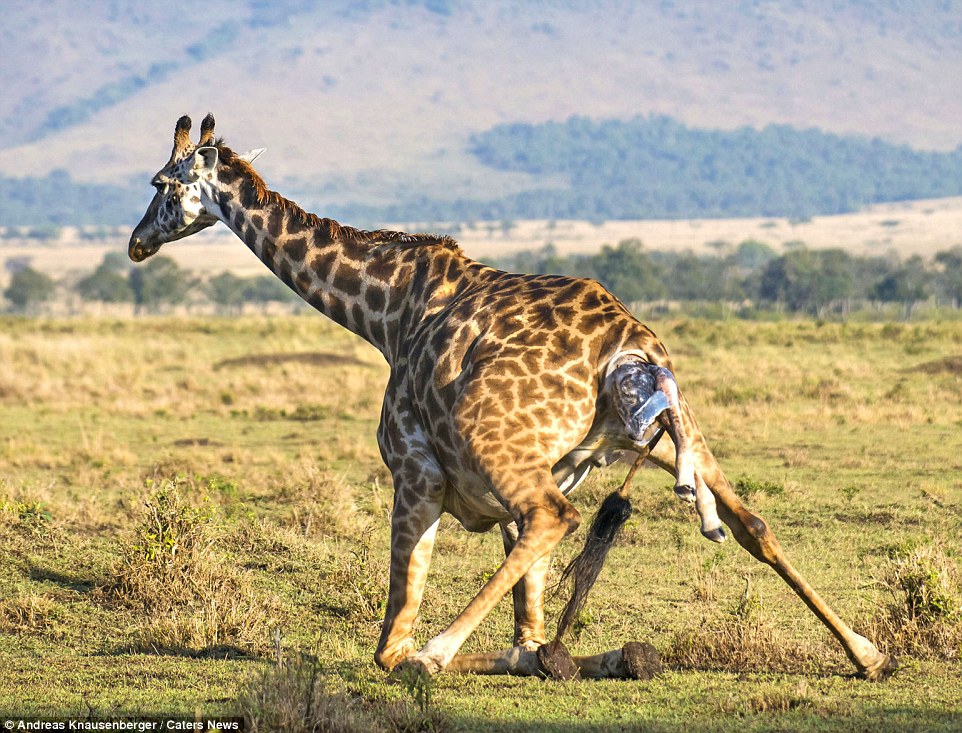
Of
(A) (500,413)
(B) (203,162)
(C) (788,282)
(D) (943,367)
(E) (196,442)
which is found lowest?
(C) (788,282)

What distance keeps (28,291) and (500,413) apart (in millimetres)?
93557

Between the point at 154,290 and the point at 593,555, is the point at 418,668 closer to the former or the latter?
the point at 593,555

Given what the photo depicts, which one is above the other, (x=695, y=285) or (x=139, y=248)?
(x=139, y=248)

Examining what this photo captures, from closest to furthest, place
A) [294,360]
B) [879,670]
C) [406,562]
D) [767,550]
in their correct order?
[767,550], [879,670], [406,562], [294,360]

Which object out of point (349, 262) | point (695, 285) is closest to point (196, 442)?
point (349, 262)

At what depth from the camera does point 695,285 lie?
84.9m

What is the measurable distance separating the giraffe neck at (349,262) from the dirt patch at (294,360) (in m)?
20.9

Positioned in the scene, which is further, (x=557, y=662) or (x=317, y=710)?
(x=557, y=662)

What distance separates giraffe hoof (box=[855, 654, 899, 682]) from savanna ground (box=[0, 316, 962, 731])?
0.26 feet

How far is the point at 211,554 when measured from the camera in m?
9.51

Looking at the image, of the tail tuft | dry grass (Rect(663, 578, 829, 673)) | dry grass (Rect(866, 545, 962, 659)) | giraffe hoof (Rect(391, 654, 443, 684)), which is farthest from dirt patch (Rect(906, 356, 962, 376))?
giraffe hoof (Rect(391, 654, 443, 684))

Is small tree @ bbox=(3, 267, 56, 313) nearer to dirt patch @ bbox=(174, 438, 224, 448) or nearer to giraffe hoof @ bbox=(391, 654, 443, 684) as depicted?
dirt patch @ bbox=(174, 438, 224, 448)

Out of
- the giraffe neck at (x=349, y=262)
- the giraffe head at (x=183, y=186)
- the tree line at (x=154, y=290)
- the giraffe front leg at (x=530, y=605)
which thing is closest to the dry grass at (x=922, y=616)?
the giraffe front leg at (x=530, y=605)

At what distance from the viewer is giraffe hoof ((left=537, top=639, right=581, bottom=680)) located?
7098 millimetres
